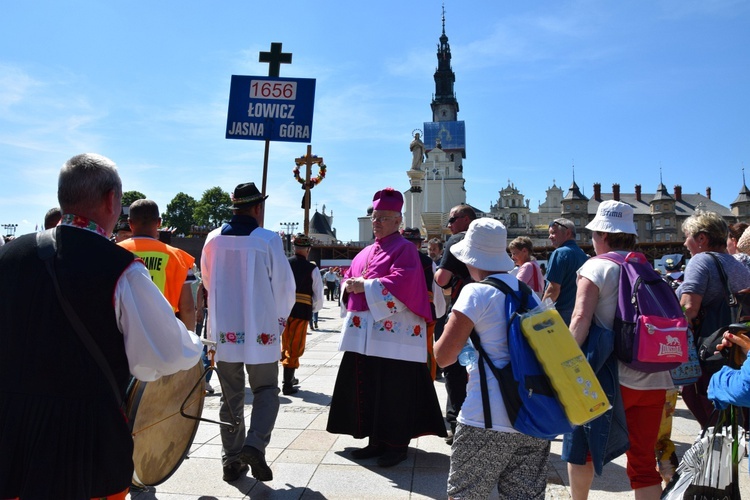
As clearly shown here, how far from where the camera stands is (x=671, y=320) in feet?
10.5

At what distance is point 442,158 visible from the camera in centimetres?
11144

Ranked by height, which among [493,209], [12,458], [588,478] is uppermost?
[493,209]

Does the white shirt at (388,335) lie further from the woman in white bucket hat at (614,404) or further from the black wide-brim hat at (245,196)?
the woman in white bucket hat at (614,404)

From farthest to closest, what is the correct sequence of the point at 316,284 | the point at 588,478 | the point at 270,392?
the point at 316,284, the point at 270,392, the point at 588,478

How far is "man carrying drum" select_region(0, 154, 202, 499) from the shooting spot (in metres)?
2.05

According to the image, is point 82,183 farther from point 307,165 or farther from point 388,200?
point 307,165

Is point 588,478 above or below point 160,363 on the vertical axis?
below

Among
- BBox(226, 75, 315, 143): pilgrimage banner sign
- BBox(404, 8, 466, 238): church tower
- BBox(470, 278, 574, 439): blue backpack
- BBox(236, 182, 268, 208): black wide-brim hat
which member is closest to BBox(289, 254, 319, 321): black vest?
BBox(226, 75, 315, 143): pilgrimage banner sign

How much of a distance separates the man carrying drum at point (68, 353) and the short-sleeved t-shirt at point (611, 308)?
243cm

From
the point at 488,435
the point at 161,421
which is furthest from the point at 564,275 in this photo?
the point at 161,421

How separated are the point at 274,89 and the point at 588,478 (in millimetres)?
6115

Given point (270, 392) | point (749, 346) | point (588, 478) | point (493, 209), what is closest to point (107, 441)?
point (270, 392)

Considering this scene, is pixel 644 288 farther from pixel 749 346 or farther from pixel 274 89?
pixel 274 89

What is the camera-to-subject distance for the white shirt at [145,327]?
6.99ft
